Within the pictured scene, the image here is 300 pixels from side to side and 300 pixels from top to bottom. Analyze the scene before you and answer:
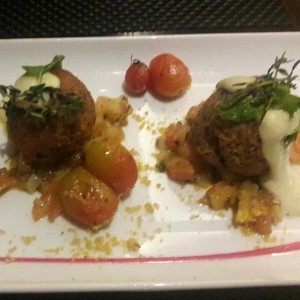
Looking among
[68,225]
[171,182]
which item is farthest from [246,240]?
[68,225]

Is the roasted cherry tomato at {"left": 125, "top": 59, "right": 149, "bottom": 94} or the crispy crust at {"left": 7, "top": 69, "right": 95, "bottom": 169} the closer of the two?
the crispy crust at {"left": 7, "top": 69, "right": 95, "bottom": 169}

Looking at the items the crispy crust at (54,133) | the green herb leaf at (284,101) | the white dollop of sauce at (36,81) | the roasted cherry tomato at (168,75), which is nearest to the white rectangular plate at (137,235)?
the roasted cherry tomato at (168,75)

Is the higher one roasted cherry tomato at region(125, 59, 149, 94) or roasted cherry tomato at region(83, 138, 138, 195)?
roasted cherry tomato at region(125, 59, 149, 94)

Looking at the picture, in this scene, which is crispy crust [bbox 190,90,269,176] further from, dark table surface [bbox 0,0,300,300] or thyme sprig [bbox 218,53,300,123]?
dark table surface [bbox 0,0,300,300]

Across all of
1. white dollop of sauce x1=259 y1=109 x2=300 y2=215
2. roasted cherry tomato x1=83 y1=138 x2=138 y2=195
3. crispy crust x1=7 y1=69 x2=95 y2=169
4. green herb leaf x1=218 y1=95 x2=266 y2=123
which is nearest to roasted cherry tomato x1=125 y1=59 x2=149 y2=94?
crispy crust x1=7 y1=69 x2=95 y2=169

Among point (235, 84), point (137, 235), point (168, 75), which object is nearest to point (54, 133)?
point (137, 235)

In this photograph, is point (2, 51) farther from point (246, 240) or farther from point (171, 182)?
point (246, 240)

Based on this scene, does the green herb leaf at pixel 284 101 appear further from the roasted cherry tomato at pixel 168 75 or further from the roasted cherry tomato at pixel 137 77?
the roasted cherry tomato at pixel 137 77
